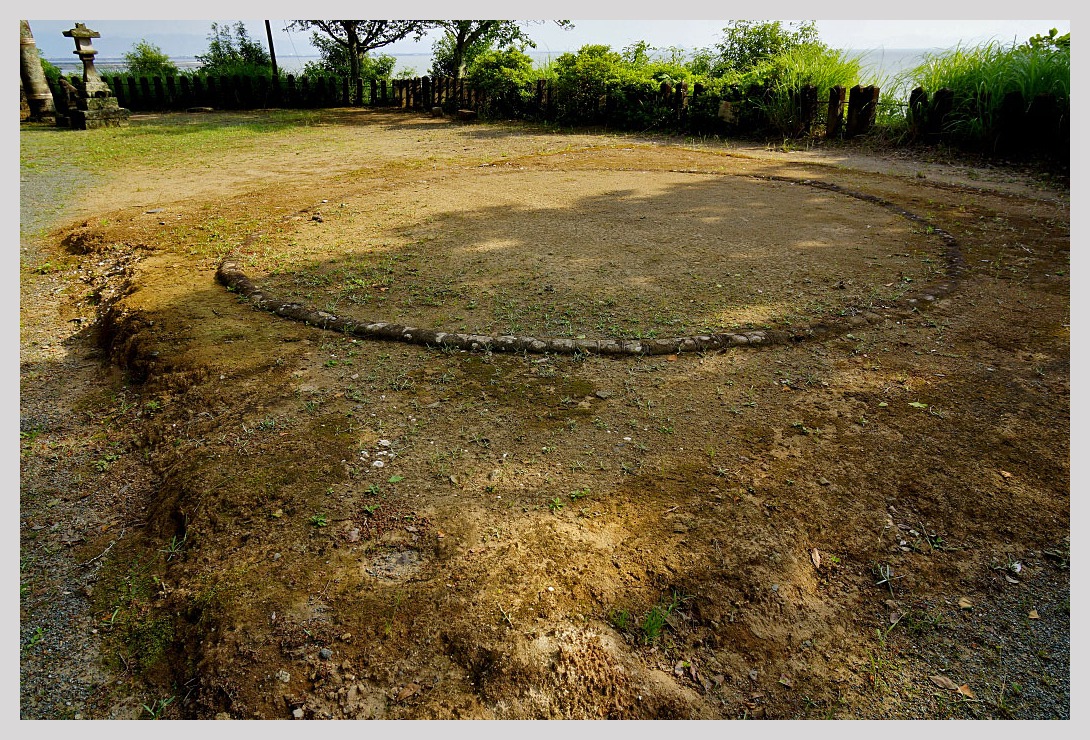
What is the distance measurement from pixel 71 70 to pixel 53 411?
1595cm

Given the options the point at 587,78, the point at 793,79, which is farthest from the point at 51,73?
the point at 793,79

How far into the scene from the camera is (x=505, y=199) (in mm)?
5984

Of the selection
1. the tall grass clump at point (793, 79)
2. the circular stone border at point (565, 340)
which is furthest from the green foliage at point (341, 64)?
the circular stone border at point (565, 340)

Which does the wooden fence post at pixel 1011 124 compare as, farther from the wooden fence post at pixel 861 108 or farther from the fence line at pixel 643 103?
the wooden fence post at pixel 861 108

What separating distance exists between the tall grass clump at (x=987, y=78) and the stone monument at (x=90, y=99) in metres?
12.1

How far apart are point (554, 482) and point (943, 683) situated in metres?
1.20

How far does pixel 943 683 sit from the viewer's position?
5.43 ft

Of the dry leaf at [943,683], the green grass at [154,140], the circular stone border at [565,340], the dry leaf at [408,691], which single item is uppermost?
the green grass at [154,140]

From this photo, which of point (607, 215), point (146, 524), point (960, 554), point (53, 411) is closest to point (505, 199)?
point (607, 215)

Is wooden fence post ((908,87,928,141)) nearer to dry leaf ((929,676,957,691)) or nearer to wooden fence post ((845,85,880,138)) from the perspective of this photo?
wooden fence post ((845,85,880,138))

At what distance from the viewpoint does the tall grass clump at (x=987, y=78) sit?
709 centimetres

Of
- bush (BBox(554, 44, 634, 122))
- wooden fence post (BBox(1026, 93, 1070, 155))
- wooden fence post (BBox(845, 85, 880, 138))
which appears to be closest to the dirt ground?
wooden fence post (BBox(1026, 93, 1070, 155))

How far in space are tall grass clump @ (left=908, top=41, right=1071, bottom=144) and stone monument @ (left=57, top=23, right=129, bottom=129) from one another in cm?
1214

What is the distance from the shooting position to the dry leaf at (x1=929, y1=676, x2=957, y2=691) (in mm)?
1646
